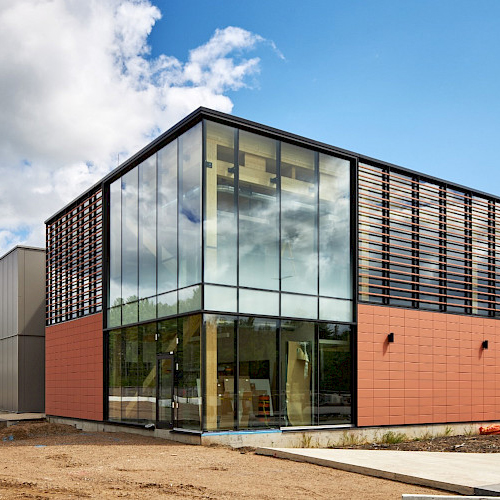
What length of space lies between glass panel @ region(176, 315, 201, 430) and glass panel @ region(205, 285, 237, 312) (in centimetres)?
45

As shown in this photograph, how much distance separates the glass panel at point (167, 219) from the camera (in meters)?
17.3

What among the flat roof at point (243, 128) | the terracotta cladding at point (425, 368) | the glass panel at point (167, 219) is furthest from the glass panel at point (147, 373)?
the terracotta cladding at point (425, 368)

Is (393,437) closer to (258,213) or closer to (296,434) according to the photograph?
(296,434)

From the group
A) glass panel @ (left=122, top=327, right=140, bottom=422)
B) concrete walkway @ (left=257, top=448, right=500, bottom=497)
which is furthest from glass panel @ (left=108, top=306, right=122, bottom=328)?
concrete walkway @ (left=257, top=448, right=500, bottom=497)

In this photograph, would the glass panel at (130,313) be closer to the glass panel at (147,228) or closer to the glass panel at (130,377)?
the glass panel at (130,377)

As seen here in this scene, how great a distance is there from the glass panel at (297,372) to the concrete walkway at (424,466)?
108 inches

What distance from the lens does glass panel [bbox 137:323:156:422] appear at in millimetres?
17844

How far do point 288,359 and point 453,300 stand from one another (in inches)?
284

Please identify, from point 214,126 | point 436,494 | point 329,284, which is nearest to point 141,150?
point 214,126

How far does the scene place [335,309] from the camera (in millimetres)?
18219

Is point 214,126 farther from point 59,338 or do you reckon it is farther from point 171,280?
point 59,338

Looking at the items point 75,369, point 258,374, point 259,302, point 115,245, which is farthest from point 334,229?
point 75,369

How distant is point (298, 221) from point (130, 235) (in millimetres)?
5404

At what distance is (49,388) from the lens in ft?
83.6
